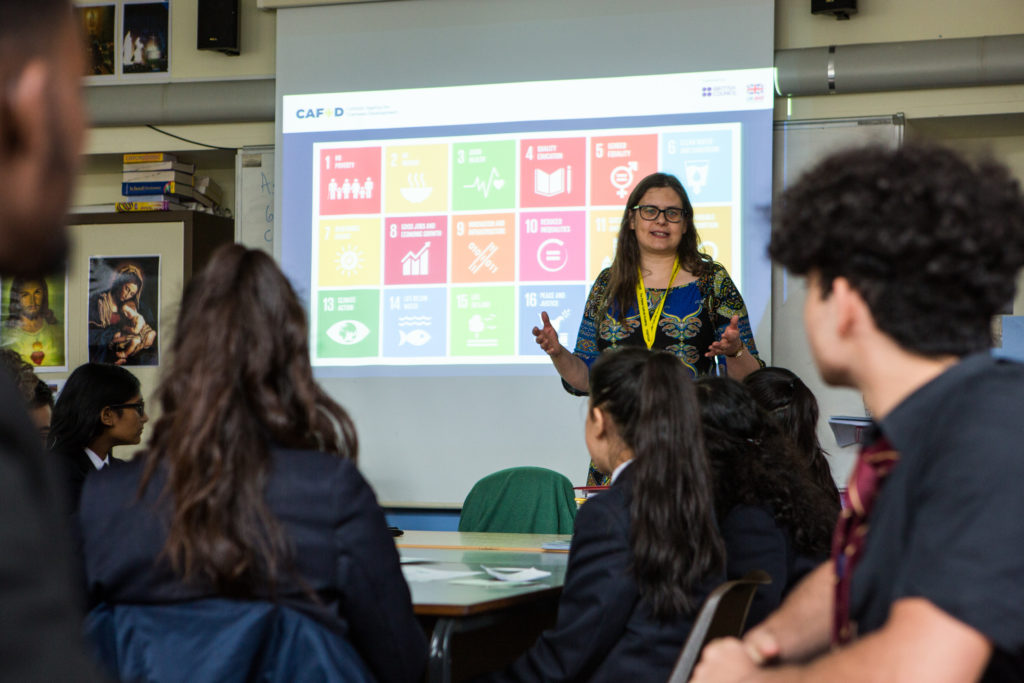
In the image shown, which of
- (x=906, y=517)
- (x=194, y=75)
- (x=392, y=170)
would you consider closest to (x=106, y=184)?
(x=194, y=75)

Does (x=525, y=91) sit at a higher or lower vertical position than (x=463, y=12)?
lower

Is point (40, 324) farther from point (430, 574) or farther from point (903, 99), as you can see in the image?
point (903, 99)

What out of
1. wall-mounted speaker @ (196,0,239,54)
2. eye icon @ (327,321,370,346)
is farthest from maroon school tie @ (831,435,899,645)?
wall-mounted speaker @ (196,0,239,54)

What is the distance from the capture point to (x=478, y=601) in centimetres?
179

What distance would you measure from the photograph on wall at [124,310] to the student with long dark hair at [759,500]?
386 centimetres

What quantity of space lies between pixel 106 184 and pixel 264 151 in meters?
1.27

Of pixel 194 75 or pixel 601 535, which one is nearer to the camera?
pixel 601 535

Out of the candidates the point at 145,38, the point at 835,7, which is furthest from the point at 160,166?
the point at 835,7

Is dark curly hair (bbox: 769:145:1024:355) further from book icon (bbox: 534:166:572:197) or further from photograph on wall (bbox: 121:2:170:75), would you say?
photograph on wall (bbox: 121:2:170:75)

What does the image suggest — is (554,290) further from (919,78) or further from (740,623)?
(740,623)

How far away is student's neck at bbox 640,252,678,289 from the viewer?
10.9 feet

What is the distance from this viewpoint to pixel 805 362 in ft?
14.5

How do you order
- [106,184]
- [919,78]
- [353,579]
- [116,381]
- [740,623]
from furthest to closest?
[106,184] → [919,78] → [116,381] → [740,623] → [353,579]

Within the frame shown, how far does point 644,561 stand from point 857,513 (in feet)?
2.88
